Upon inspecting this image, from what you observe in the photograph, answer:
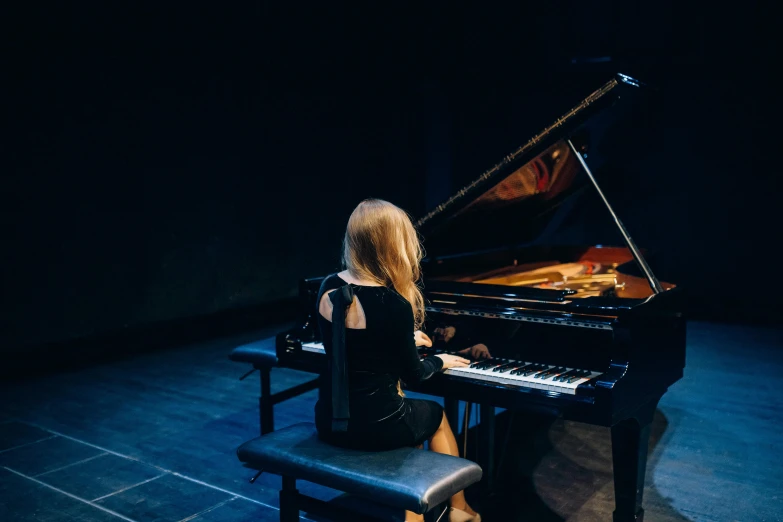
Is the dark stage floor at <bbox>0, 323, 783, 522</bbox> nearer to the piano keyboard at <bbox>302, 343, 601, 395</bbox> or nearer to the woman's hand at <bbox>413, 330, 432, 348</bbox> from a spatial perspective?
the piano keyboard at <bbox>302, 343, 601, 395</bbox>

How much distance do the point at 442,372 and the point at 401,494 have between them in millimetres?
656

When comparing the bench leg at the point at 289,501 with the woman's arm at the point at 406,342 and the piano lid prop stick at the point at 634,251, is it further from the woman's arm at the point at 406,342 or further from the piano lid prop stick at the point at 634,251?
the piano lid prop stick at the point at 634,251

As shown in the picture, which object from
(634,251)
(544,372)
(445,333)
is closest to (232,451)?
(445,333)

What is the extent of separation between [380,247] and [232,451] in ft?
6.47

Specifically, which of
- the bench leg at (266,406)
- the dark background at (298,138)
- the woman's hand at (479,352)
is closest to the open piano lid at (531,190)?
the woman's hand at (479,352)

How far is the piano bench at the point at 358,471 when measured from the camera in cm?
188

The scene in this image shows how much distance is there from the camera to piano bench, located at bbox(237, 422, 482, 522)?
1879mm

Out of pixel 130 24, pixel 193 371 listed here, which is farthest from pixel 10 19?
pixel 193 371

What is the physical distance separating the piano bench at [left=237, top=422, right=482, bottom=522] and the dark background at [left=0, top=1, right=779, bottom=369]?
252cm

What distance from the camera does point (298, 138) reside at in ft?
23.5

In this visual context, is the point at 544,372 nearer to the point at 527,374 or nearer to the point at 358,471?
the point at 527,374

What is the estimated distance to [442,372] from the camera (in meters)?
2.45

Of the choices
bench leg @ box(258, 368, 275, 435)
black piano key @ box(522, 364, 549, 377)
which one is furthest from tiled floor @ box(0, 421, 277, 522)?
black piano key @ box(522, 364, 549, 377)

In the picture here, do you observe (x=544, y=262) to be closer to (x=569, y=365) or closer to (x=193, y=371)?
(x=569, y=365)
